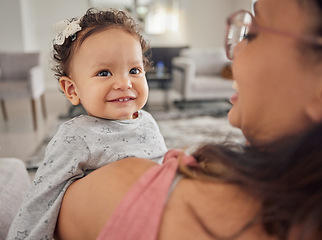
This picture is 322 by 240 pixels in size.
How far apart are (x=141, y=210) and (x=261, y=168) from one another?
0.19 m

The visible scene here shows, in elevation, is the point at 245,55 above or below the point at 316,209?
above

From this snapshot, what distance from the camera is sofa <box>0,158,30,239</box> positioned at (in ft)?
2.67

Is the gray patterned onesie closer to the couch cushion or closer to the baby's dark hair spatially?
the baby's dark hair

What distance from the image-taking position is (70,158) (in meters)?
0.73

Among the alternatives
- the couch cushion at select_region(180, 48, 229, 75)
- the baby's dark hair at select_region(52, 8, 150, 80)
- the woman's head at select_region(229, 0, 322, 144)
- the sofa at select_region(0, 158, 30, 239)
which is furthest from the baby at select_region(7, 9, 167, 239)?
the couch cushion at select_region(180, 48, 229, 75)

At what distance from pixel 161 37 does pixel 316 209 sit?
726 centimetres

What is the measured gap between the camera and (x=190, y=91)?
4.79 meters

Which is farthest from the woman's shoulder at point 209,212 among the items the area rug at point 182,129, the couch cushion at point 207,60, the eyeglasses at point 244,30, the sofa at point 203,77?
the couch cushion at point 207,60

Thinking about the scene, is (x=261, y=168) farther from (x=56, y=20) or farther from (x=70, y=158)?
(x=56, y=20)

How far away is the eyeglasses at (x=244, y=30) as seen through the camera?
416mm

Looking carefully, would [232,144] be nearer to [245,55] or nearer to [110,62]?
[245,55]

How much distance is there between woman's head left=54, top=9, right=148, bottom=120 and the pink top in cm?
42

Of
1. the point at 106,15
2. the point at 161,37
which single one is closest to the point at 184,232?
the point at 106,15

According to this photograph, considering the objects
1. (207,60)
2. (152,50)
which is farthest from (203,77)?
(152,50)
